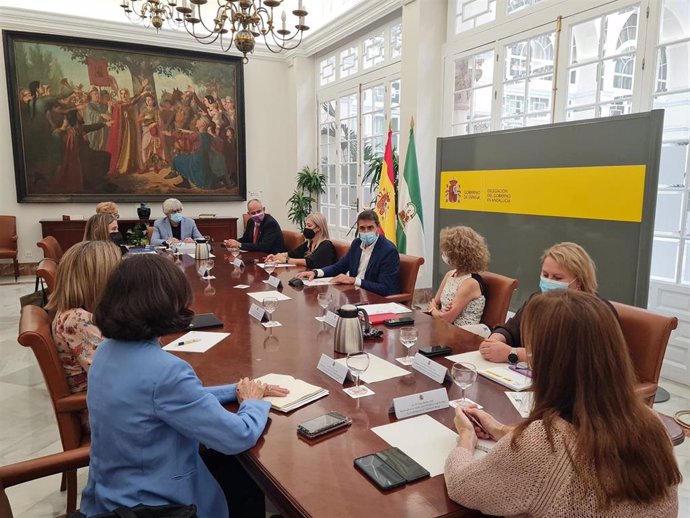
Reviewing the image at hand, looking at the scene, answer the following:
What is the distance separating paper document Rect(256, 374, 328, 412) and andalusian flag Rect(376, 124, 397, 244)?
4.20m

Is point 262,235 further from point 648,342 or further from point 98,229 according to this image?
point 648,342

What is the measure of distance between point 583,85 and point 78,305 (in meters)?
3.96

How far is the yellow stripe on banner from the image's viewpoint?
3227mm

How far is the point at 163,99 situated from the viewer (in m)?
8.12

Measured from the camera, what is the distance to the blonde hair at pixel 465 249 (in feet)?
9.21

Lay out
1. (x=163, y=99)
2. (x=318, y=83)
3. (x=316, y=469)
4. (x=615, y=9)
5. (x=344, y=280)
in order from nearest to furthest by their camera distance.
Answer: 1. (x=316, y=469)
2. (x=344, y=280)
3. (x=615, y=9)
4. (x=163, y=99)
5. (x=318, y=83)

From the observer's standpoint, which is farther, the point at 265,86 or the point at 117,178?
the point at 265,86

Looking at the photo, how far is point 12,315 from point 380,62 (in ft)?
18.1

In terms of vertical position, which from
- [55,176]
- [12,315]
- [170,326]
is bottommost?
[12,315]

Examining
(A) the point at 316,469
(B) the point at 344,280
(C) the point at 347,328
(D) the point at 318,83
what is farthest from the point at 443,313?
(D) the point at 318,83

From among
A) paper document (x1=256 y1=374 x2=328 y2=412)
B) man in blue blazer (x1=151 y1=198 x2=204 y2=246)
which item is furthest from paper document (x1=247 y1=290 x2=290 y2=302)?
man in blue blazer (x1=151 y1=198 x2=204 y2=246)

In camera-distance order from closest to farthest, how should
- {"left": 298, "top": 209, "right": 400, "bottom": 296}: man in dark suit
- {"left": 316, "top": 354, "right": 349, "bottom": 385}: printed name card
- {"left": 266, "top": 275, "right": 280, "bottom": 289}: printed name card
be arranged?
1. {"left": 316, "top": 354, "right": 349, "bottom": 385}: printed name card
2. {"left": 266, "top": 275, "right": 280, "bottom": 289}: printed name card
3. {"left": 298, "top": 209, "right": 400, "bottom": 296}: man in dark suit

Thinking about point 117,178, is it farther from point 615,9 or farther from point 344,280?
point 615,9

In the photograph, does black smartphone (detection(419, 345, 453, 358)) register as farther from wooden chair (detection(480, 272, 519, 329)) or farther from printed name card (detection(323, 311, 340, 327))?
wooden chair (detection(480, 272, 519, 329))
